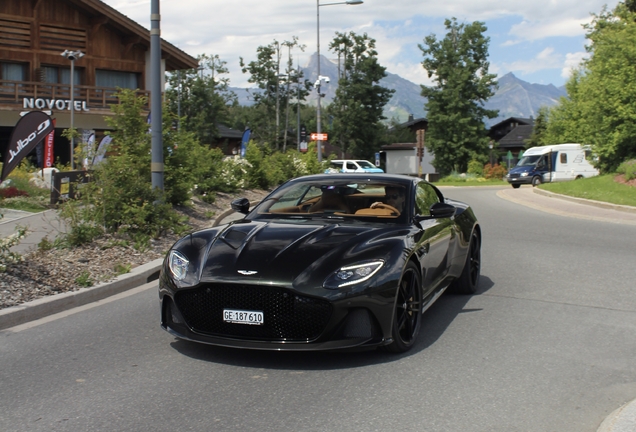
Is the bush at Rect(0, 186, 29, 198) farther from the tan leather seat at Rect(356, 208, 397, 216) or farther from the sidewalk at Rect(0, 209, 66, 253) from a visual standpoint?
the tan leather seat at Rect(356, 208, 397, 216)

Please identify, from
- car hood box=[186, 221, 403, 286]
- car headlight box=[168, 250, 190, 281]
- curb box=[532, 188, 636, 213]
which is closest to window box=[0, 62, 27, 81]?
curb box=[532, 188, 636, 213]

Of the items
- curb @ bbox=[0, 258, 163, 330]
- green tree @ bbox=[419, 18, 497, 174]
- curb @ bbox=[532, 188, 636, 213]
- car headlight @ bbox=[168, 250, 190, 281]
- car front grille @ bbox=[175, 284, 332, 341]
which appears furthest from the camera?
green tree @ bbox=[419, 18, 497, 174]

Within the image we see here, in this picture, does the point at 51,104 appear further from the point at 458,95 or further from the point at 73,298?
the point at 458,95

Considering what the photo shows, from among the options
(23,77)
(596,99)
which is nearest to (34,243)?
(596,99)

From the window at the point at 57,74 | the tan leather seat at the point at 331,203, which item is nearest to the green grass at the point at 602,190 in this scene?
the tan leather seat at the point at 331,203

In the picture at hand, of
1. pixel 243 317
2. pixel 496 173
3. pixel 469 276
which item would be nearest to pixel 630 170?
pixel 469 276

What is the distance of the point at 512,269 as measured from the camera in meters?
9.91

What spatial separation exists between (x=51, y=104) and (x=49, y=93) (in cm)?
130

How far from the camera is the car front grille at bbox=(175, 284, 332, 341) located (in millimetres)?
4953

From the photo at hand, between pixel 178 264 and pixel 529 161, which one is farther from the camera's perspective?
pixel 529 161

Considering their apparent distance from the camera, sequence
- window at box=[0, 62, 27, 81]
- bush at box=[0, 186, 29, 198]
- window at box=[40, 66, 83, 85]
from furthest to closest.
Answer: window at box=[40, 66, 83, 85] → window at box=[0, 62, 27, 81] → bush at box=[0, 186, 29, 198]

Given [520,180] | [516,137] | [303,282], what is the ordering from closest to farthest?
1. [303,282]
2. [520,180]
3. [516,137]

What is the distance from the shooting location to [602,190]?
2419 centimetres

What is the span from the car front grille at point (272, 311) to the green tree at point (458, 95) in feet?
219
